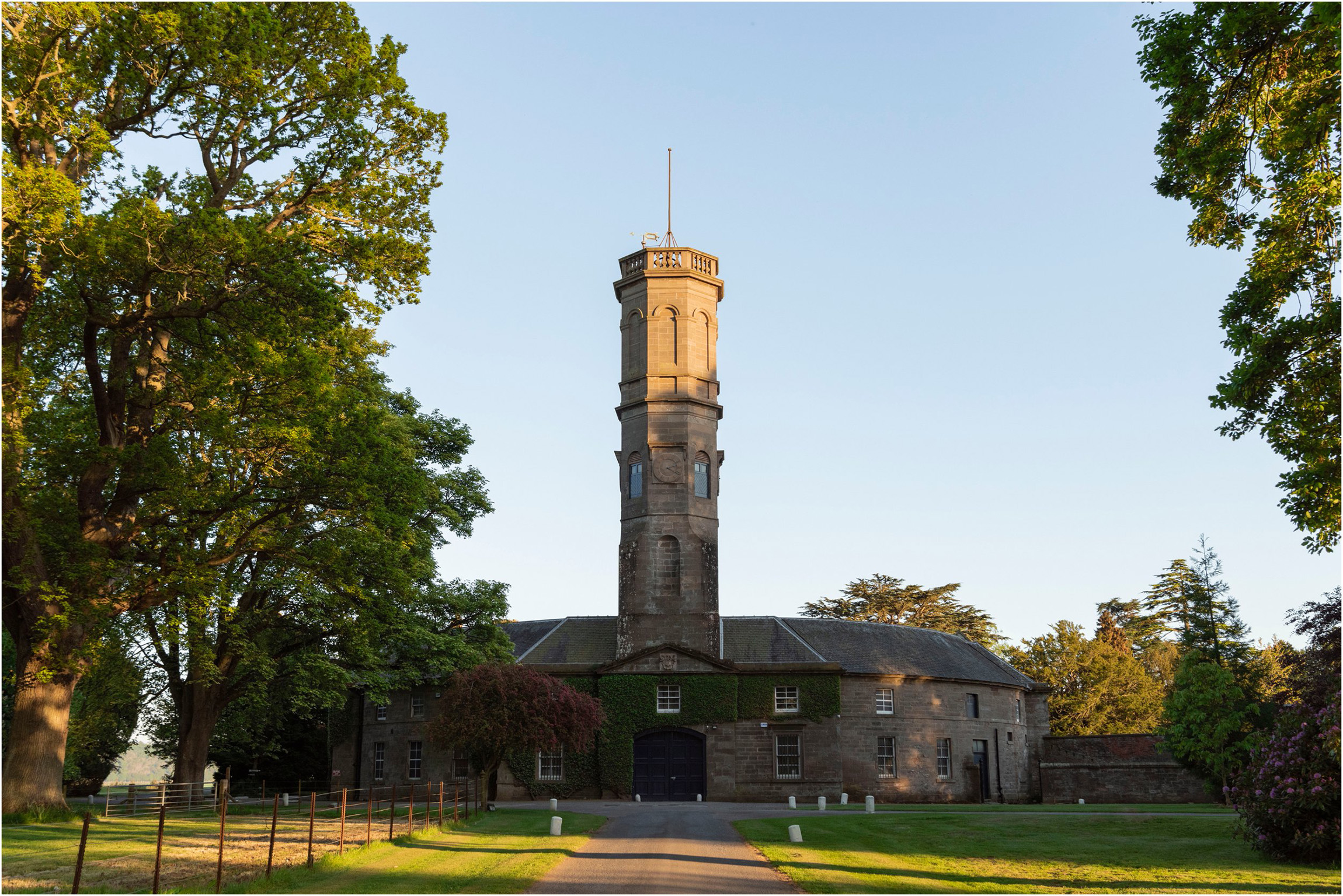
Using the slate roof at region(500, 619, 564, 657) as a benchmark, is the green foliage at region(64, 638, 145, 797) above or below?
below

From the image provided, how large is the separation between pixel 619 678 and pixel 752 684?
594cm

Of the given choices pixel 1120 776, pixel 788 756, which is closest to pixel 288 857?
pixel 788 756

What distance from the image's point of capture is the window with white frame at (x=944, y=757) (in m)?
47.1

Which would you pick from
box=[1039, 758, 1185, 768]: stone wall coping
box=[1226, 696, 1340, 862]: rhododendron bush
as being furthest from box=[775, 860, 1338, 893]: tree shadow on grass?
box=[1039, 758, 1185, 768]: stone wall coping

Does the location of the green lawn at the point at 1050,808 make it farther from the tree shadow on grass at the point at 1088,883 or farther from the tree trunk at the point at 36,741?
the tree trunk at the point at 36,741

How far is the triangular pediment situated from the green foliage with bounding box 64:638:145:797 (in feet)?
62.7

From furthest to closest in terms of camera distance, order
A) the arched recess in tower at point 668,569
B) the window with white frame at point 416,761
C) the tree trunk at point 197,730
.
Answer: the window with white frame at point 416,761 < the arched recess in tower at point 668,569 < the tree trunk at point 197,730

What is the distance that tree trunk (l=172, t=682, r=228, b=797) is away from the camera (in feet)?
112

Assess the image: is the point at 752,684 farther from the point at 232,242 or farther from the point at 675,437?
the point at 232,242

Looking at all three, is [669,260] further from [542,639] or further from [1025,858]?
[1025,858]

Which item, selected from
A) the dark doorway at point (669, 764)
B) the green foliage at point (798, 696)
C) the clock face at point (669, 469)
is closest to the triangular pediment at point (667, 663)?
the green foliage at point (798, 696)

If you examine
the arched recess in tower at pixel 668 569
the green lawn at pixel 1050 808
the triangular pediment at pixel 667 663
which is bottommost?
the green lawn at pixel 1050 808

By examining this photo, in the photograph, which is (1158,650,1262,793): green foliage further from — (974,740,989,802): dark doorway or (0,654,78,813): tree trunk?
(0,654,78,813): tree trunk

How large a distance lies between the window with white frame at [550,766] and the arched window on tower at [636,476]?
1206cm
